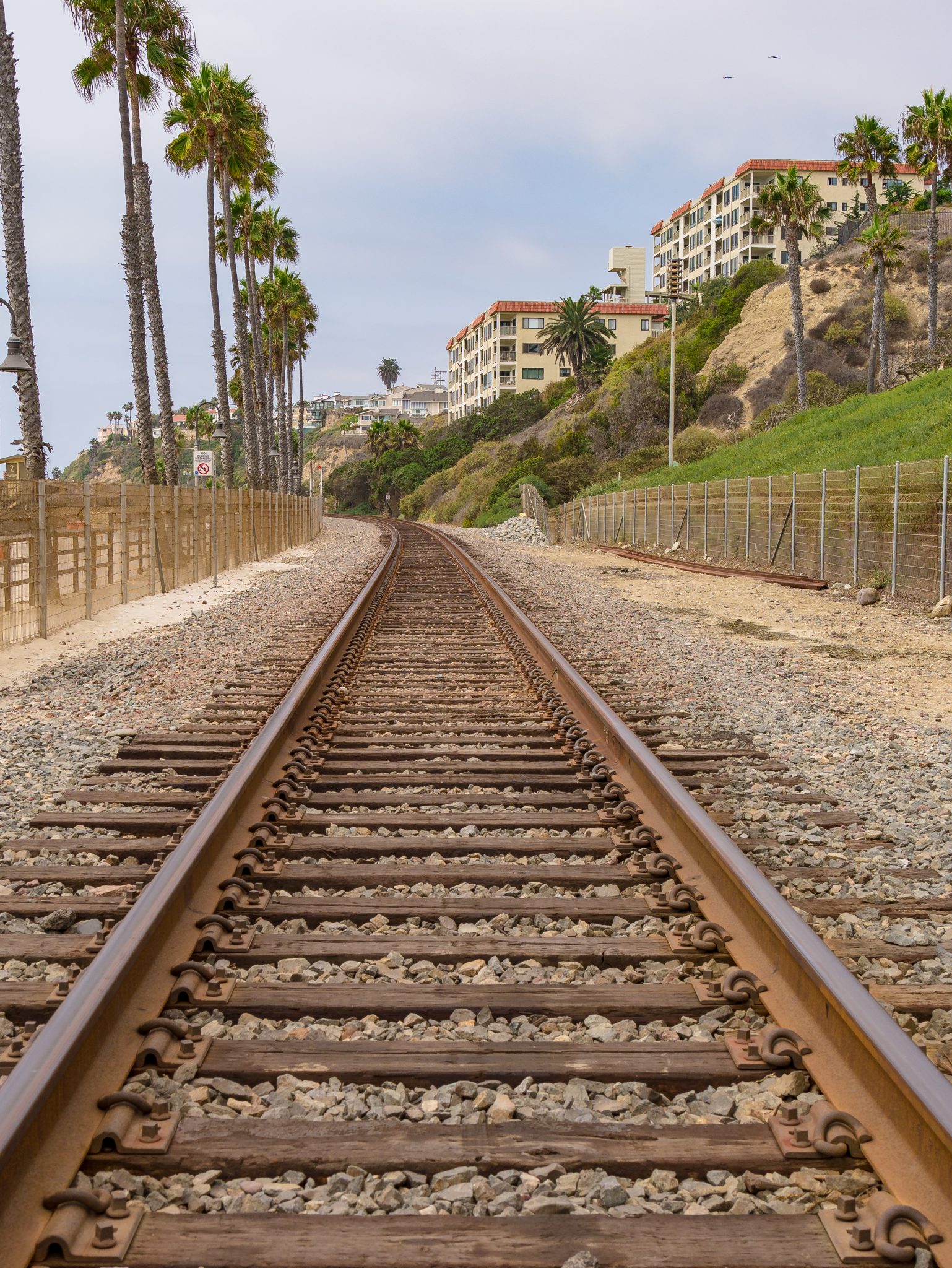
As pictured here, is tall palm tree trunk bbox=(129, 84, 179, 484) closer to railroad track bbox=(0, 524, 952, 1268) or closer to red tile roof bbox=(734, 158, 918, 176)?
railroad track bbox=(0, 524, 952, 1268)

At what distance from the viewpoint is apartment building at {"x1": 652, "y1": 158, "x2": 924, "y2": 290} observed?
100188 mm

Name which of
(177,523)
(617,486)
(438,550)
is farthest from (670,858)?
(617,486)

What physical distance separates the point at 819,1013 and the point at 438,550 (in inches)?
1242

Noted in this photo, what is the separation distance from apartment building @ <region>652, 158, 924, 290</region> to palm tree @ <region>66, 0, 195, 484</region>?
7274 cm

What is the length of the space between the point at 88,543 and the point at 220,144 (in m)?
26.0

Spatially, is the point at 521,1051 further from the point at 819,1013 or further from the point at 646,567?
the point at 646,567

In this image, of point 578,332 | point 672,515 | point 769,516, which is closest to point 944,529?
point 769,516

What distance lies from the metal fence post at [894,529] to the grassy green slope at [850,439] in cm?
567

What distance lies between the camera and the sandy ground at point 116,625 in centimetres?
1301

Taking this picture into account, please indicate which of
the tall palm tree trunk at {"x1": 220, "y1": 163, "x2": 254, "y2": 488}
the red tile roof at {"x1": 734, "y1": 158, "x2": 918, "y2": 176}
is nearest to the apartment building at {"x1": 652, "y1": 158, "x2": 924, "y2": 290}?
the red tile roof at {"x1": 734, "y1": 158, "x2": 918, "y2": 176}

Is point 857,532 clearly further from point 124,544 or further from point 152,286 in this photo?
point 152,286

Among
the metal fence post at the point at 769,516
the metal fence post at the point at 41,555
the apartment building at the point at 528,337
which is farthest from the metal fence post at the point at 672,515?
the apartment building at the point at 528,337

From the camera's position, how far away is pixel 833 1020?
3.15m

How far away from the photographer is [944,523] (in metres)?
17.3
